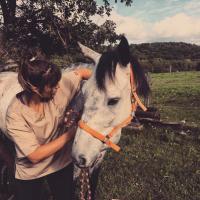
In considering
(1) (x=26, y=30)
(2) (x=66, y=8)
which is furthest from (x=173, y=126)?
(1) (x=26, y=30)

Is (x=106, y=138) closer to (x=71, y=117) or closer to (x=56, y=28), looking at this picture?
(x=71, y=117)

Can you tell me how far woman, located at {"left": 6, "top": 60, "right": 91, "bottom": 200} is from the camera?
245 cm

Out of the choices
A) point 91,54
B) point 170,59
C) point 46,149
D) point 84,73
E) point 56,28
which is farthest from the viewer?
point 170,59

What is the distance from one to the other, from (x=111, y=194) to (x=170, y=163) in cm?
173

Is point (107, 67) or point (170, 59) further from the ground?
point (107, 67)

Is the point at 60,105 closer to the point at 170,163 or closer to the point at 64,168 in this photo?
the point at 64,168

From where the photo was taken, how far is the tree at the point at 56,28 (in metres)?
9.68

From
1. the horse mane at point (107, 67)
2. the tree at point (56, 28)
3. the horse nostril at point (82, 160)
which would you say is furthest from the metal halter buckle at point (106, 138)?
the tree at point (56, 28)

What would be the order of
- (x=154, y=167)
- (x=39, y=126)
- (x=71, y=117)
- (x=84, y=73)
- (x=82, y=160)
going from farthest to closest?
(x=154, y=167), (x=84, y=73), (x=71, y=117), (x=39, y=126), (x=82, y=160)

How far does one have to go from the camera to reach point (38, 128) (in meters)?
2.68

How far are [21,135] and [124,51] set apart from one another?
3.66 ft

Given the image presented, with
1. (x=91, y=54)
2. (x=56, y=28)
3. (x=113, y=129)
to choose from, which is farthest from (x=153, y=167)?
(x=56, y=28)

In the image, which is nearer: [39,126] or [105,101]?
[105,101]

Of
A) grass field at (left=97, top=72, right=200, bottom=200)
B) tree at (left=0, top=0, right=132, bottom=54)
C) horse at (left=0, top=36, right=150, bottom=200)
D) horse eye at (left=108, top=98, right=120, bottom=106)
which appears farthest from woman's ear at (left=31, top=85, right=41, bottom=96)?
tree at (left=0, top=0, right=132, bottom=54)
